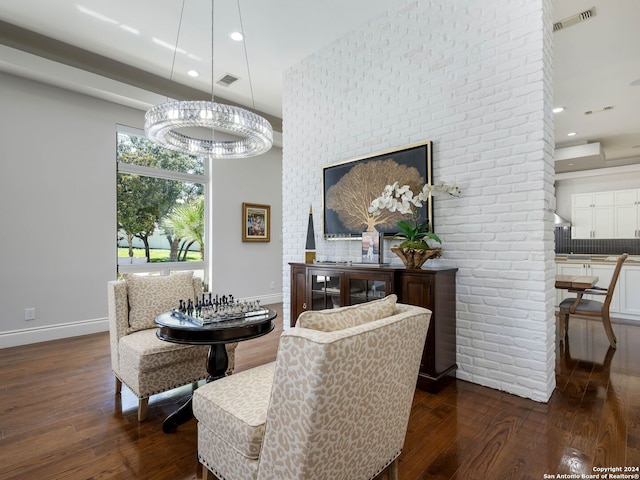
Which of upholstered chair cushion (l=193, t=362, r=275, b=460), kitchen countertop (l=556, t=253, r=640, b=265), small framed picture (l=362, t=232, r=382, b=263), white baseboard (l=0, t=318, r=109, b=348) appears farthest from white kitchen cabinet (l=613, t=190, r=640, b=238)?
white baseboard (l=0, t=318, r=109, b=348)

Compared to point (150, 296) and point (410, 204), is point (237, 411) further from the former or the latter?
point (410, 204)

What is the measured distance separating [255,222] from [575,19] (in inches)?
195

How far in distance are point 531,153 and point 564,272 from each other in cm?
440

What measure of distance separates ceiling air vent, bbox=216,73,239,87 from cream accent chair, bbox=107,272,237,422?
2971mm

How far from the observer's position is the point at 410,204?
3111 millimetres

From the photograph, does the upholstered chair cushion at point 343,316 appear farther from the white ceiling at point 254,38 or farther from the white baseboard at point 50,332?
the white baseboard at point 50,332

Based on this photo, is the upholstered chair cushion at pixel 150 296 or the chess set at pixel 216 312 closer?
the chess set at pixel 216 312

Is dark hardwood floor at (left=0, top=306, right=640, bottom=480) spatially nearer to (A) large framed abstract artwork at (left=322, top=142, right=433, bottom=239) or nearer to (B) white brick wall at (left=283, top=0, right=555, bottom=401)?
(B) white brick wall at (left=283, top=0, right=555, bottom=401)

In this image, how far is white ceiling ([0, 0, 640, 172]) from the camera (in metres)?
3.19

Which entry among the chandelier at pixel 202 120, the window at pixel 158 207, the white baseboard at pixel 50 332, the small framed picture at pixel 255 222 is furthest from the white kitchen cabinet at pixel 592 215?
the white baseboard at pixel 50 332

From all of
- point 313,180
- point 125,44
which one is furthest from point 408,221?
point 125,44

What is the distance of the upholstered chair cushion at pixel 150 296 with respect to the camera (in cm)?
257

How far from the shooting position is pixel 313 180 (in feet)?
13.3

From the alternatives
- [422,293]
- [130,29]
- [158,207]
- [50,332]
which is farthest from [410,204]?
[50,332]
